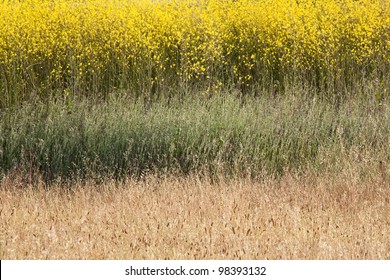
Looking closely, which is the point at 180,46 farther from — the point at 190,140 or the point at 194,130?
the point at 190,140

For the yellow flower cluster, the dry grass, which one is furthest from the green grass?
the yellow flower cluster

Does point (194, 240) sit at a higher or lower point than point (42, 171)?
higher

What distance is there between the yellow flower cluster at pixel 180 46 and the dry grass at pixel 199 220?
242 cm

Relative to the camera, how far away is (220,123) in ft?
19.7

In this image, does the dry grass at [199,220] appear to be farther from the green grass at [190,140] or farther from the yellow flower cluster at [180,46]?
the yellow flower cluster at [180,46]

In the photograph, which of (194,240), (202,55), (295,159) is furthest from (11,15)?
(194,240)

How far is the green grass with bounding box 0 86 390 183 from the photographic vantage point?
5469 millimetres

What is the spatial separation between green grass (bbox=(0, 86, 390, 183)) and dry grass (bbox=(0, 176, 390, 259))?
0.32 meters

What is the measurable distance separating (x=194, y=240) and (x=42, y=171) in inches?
85.3

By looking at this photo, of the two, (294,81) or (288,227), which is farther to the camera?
(294,81)

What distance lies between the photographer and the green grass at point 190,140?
5469mm

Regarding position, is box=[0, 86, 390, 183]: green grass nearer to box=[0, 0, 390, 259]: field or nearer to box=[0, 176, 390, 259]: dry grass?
box=[0, 0, 390, 259]: field

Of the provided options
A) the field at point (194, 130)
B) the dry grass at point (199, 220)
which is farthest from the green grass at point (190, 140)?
the dry grass at point (199, 220)

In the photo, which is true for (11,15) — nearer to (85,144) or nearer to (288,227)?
(85,144)
